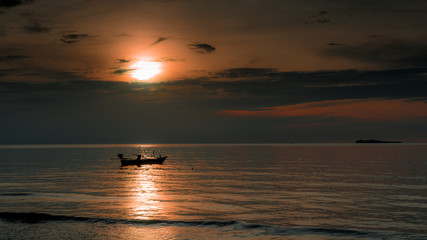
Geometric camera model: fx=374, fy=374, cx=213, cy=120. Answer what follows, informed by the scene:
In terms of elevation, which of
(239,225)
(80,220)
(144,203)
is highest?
(80,220)

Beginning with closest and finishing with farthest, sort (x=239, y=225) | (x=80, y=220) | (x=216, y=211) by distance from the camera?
(x=239, y=225) → (x=80, y=220) → (x=216, y=211)

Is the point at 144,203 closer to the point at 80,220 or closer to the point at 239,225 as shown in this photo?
the point at 80,220

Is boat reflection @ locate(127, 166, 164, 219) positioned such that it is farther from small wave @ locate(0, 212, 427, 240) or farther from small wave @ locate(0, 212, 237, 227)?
small wave @ locate(0, 212, 427, 240)

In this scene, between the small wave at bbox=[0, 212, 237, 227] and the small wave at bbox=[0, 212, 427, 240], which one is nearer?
the small wave at bbox=[0, 212, 427, 240]

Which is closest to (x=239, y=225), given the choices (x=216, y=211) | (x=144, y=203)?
(x=216, y=211)

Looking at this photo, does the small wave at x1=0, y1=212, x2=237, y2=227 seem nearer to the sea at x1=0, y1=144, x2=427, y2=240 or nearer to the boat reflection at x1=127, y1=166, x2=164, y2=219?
the sea at x1=0, y1=144, x2=427, y2=240

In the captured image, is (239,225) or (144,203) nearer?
(239,225)

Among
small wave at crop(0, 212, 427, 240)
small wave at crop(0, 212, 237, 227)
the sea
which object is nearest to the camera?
small wave at crop(0, 212, 427, 240)

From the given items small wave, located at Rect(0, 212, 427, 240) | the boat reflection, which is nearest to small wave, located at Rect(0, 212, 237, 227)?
small wave, located at Rect(0, 212, 427, 240)

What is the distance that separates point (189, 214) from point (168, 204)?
20.7 ft

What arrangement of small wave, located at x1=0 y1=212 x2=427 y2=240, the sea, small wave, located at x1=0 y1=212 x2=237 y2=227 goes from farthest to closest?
small wave, located at x1=0 y1=212 x2=237 y2=227, the sea, small wave, located at x1=0 y1=212 x2=427 y2=240

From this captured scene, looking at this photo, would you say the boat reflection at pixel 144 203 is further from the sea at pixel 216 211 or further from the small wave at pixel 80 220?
the small wave at pixel 80 220

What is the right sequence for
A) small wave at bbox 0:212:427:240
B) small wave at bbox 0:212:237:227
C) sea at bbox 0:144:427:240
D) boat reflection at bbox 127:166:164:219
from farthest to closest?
boat reflection at bbox 127:166:164:219
small wave at bbox 0:212:237:227
sea at bbox 0:144:427:240
small wave at bbox 0:212:427:240

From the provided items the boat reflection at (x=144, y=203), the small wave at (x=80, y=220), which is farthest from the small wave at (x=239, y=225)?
the boat reflection at (x=144, y=203)
